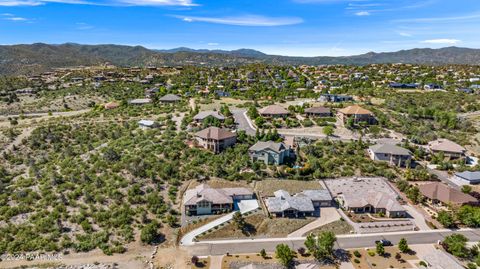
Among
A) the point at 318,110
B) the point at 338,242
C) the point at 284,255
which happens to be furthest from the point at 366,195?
the point at 318,110

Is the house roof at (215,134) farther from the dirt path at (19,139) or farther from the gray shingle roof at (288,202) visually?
the dirt path at (19,139)

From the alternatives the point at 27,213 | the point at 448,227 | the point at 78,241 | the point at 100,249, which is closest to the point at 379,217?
the point at 448,227

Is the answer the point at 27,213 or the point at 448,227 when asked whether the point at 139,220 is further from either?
the point at 448,227

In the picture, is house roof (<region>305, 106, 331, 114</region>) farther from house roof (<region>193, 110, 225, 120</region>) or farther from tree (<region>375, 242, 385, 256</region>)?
tree (<region>375, 242, 385, 256</region>)

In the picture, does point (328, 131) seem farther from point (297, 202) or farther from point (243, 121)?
point (297, 202)

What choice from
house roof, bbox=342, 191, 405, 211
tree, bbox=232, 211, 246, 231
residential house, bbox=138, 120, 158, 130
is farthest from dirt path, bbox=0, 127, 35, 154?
house roof, bbox=342, 191, 405, 211

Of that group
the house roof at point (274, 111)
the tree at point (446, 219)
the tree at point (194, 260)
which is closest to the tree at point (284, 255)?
the tree at point (194, 260)

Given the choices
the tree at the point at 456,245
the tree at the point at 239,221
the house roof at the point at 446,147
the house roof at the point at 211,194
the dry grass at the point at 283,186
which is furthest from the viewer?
the house roof at the point at 446,147
